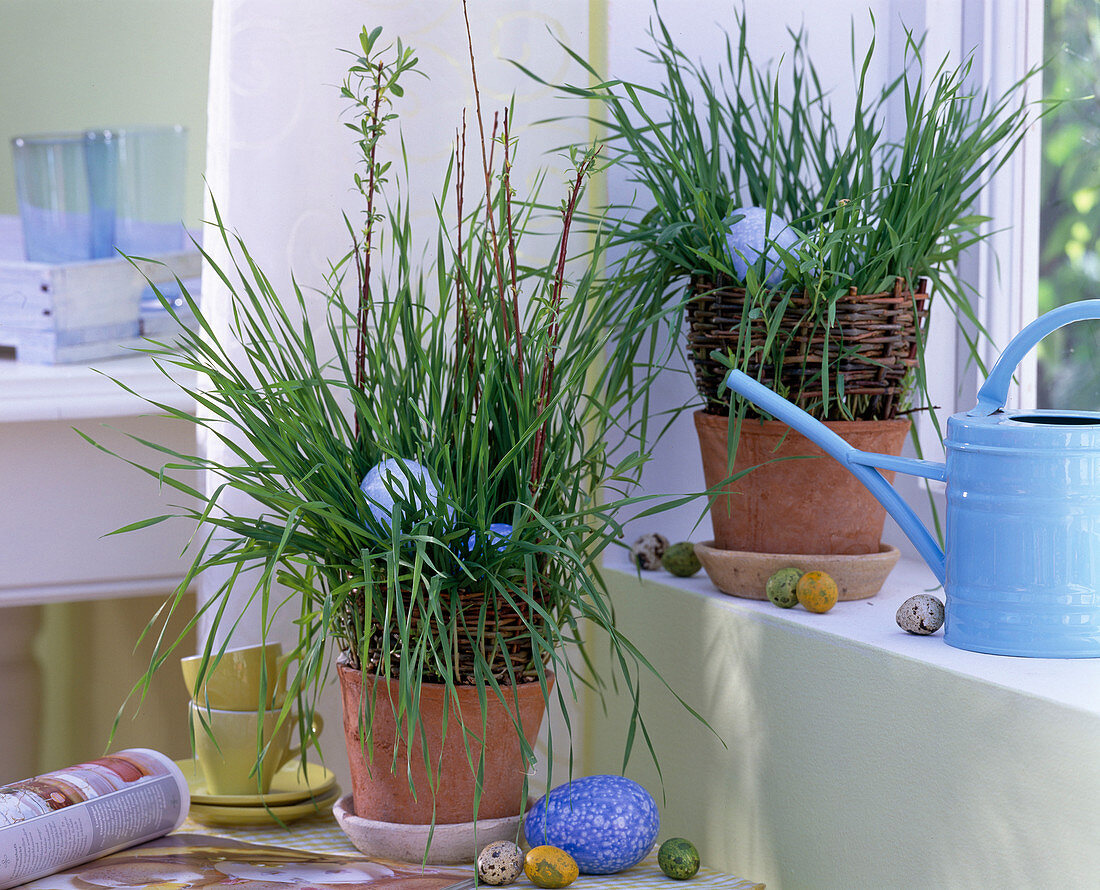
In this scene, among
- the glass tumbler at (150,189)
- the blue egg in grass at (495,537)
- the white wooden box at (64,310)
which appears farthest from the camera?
the glass tumbler at (150,189)

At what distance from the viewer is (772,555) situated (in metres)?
0.89

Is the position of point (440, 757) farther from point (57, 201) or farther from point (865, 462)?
point (57, 201)

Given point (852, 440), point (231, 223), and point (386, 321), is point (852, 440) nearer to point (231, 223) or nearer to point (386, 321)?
point (386, 321)

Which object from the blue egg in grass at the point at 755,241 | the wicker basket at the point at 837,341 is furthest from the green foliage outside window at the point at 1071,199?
the blue egg in grass at the point at 755,241

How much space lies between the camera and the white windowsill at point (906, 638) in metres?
0.65

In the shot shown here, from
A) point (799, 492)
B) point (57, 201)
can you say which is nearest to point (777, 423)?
point (799, 492)

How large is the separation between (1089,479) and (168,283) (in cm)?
101

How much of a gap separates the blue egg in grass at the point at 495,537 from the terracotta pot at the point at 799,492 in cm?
19

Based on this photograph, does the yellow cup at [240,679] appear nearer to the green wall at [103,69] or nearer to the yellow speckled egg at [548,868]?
the yellow speckled egg at [548,868]

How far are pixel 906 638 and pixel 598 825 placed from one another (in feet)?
0.79

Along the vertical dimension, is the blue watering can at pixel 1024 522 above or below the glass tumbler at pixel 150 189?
below

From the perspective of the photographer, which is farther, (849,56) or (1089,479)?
(849,56)

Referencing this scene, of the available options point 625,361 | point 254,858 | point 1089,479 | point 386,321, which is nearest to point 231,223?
point 386,321

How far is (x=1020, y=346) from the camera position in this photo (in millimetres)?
712
